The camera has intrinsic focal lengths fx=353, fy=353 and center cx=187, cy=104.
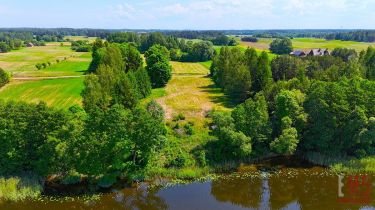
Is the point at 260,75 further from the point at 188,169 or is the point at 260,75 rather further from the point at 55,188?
the point at 55,188

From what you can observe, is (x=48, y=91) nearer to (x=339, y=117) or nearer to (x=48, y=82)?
(x=48, y=82)

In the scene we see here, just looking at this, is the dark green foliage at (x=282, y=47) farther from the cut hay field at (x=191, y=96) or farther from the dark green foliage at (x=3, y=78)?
the dark green foliage at (x=3, y=78)

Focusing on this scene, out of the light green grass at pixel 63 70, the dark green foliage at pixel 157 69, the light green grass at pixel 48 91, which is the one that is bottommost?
the light green grass at pixel 48 91

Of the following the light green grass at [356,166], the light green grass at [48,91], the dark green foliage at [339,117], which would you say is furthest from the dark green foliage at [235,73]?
the light green grass at [48,91]

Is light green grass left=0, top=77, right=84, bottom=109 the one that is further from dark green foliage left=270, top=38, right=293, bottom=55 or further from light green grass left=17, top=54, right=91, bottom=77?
dark green foliage left=270, top=38, right=293, bottom=55

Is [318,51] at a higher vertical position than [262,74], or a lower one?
higher

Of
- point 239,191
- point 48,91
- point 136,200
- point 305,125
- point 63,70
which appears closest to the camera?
point 136,200

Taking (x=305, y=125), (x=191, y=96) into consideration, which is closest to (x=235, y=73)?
(x=191, y=96)

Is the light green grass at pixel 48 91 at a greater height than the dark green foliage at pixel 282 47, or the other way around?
the dark green foliage at pixel 282 47

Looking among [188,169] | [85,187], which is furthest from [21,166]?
[188,169]
